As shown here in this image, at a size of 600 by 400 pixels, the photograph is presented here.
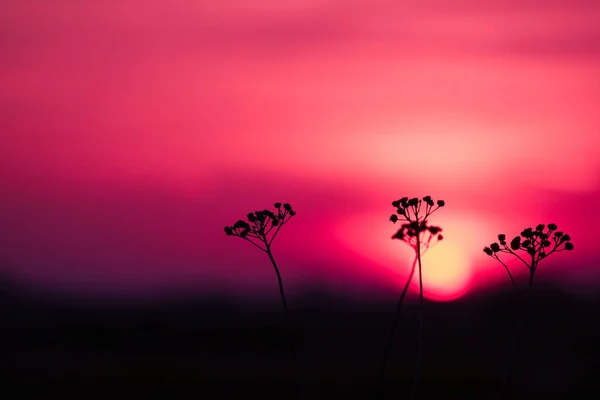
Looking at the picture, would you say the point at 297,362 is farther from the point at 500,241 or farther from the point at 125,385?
the point at 125,385

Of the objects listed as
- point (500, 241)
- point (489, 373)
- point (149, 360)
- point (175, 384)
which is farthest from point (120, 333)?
point (500, 241)

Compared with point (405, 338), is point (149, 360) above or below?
below

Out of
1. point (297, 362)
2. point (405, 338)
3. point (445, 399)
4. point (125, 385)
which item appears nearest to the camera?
point (297, 362)

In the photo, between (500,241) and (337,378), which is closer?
(500,241)

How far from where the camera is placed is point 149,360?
51.6 meters

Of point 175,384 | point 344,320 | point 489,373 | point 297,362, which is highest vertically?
point 344,320

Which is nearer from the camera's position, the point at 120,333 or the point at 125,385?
the point at 125,385

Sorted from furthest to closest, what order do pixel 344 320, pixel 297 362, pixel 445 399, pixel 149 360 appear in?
pixel 344 320
pixel 149 360
pixel 445 399
pixel 297 362

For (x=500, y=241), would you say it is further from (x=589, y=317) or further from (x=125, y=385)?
(x=589, y=317)

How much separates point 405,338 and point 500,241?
30612 mm

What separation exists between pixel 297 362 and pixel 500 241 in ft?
15.5

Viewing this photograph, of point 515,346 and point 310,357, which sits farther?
point 310,357

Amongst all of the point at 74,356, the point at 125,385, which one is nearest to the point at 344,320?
the point at 74,356

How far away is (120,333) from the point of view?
5866cm
